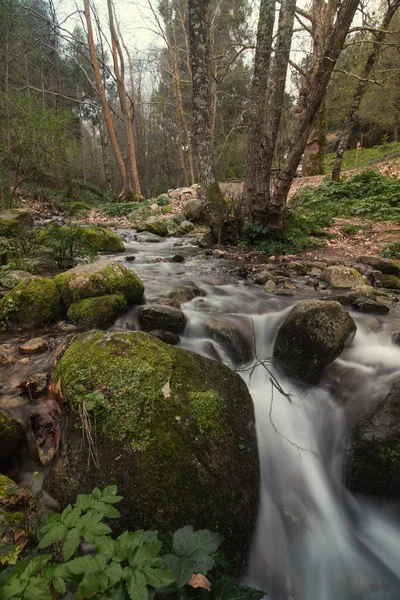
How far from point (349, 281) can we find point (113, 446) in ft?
15.4

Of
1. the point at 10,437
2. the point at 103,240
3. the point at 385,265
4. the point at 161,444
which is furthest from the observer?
the point at 103,240

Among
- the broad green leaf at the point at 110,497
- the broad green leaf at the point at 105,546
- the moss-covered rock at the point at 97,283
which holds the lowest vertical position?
the broad green leaf at the point at 110,497

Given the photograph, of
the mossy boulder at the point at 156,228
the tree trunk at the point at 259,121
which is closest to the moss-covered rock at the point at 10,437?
the tree trunk at the point at 259,121

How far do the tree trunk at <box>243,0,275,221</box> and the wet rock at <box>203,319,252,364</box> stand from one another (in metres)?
4.55

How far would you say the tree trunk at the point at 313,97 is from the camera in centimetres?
531

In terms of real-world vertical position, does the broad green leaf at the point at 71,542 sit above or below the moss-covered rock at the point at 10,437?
above

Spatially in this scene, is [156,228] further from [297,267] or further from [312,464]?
[312,464]

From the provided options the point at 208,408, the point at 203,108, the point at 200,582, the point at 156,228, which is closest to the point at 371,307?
Answer: the point at 208,408

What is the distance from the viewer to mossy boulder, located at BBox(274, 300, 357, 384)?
3.05 m

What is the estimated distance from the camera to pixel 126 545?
978 millimetres

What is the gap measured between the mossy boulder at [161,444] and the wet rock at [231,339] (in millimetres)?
1140

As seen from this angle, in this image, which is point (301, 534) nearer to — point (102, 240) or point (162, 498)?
point (162, 498)

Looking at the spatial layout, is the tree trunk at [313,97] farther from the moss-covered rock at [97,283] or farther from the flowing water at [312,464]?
the moss-covered rock at [97,283]

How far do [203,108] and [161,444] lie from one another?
7.56 metres
